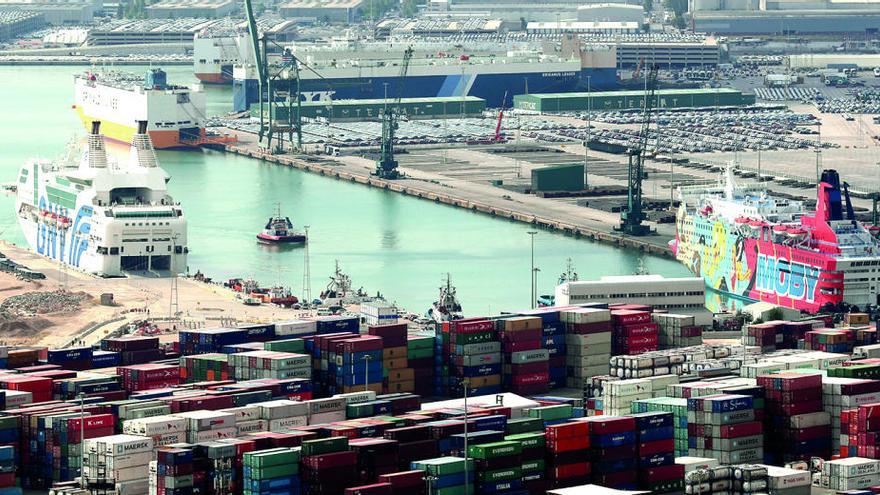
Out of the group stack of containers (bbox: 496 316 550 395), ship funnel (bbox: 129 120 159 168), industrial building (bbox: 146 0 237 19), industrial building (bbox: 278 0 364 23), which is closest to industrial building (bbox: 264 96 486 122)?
ship funnel (bbox: 129 120 159 168)

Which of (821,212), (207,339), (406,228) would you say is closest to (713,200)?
(821,212)

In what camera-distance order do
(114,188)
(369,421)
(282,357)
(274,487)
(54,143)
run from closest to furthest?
(274,487)
(369,421)
(282,357)
(114,188)
(54,143)

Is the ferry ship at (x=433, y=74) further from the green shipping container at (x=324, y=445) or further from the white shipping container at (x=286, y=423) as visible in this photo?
the green shipping container at (x=324, y=445)

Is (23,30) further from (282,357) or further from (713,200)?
(282,357)

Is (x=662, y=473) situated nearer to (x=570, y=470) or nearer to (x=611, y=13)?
(x=570, y=470)

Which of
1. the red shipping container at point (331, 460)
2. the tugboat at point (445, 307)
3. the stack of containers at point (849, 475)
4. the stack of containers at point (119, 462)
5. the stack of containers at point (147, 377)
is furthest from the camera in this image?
the tugboat at point (445, 307)

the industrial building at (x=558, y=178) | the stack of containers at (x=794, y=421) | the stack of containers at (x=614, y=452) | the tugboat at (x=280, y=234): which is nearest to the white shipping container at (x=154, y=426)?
the stack of containers at (x=614, y=452)

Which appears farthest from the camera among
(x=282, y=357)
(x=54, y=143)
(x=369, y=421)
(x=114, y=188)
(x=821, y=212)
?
(x=54, y=143)
